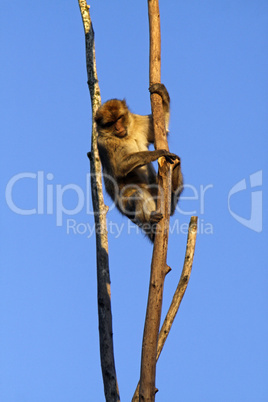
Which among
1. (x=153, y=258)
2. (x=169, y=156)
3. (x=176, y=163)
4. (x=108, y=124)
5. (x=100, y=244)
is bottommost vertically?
(x=153, y=258)

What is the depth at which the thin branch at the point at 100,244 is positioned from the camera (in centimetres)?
931

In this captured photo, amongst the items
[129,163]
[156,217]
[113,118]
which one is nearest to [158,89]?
[113,118]

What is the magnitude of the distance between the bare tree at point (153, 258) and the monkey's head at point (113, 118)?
31.1 inches

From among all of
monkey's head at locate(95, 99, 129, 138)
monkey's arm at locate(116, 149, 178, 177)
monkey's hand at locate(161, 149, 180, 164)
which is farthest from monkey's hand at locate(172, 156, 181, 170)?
monkey's head at locate(95, 99, 129, 138)

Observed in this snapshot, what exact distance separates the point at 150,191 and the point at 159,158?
176 cm

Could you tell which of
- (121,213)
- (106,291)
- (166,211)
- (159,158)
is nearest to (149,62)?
(159,158)

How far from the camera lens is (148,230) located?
31.7 ft

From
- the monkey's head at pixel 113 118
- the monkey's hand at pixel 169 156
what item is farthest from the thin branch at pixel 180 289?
the monkey's head at pixel 113 118

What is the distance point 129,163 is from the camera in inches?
372

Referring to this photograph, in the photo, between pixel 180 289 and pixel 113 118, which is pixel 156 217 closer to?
pixel 180 289

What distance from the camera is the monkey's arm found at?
839 centimetres

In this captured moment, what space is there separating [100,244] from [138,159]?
70.9 inches

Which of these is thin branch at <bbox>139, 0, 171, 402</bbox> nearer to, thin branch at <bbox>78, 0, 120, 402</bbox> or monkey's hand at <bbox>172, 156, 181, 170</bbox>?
monkey's hand at <bbox>172, 156, 181, 170</bbox>

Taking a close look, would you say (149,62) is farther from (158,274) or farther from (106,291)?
(106,291)
